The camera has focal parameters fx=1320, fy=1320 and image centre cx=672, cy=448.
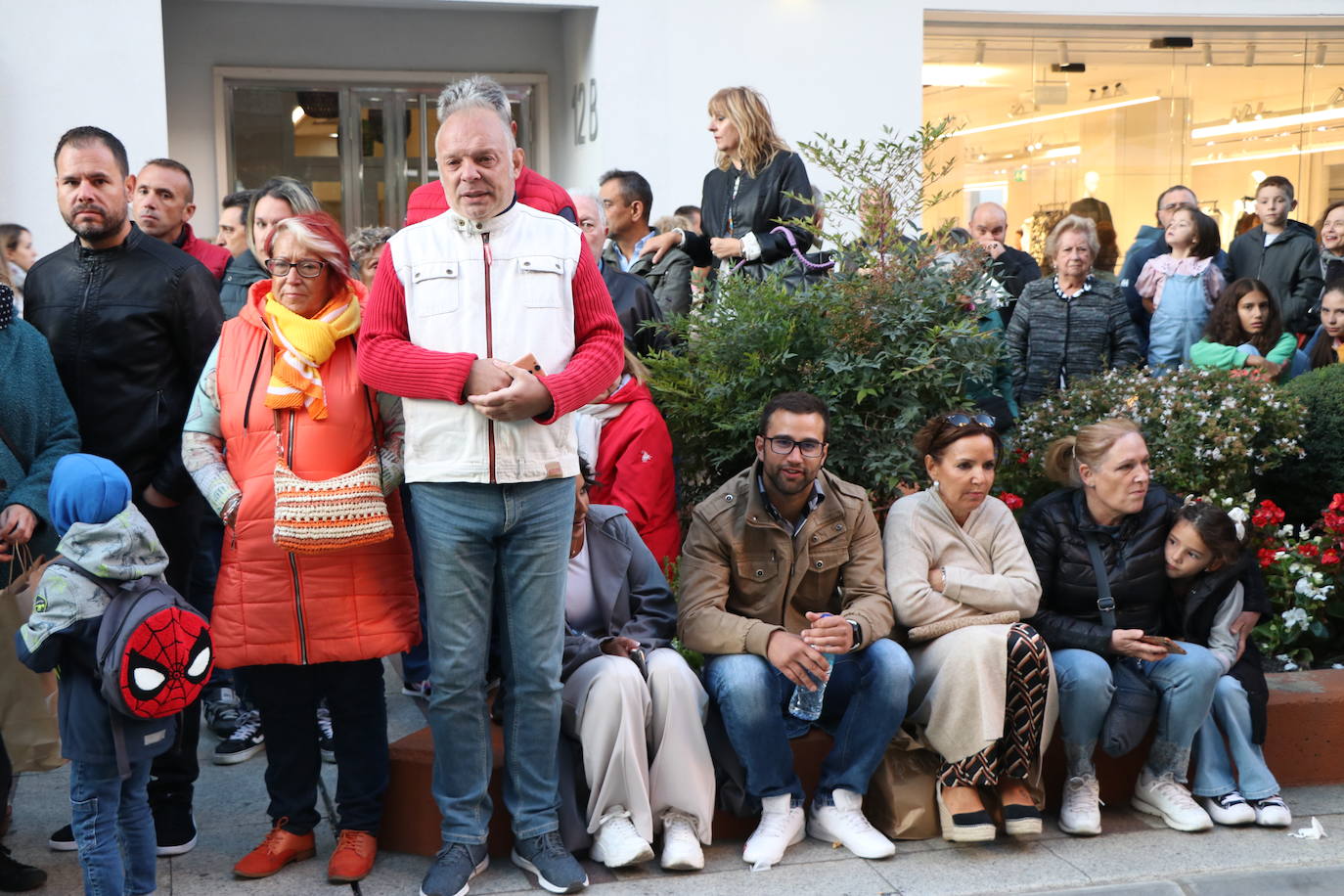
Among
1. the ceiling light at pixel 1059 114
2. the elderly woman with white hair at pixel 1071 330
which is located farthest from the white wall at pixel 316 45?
the elderly woman with white hair at pixel 1071 330

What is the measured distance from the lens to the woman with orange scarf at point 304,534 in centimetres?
395

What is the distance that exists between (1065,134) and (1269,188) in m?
3.99

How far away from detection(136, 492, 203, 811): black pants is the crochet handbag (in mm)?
584

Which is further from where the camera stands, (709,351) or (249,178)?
(249,178)

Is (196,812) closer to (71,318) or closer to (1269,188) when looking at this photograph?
(71,318)

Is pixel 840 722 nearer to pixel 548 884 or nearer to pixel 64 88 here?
pixel 548 884

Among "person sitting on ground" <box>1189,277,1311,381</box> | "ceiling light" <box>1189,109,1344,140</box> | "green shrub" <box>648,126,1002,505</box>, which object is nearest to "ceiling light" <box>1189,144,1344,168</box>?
"ceiling light" <box>1189,109,1344,140</box>

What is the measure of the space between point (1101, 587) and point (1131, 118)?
29.5 feet

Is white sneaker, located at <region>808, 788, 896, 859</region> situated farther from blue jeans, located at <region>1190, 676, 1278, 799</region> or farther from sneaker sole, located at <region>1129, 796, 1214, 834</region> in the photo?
blue jeans, located at <region>1190, 676, 1278, 799</region>

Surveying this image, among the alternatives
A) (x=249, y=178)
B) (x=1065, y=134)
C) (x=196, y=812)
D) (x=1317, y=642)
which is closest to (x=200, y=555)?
(x=196, y=812)

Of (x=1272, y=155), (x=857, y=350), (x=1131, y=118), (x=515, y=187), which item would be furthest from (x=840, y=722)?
(x=1272, y=155)

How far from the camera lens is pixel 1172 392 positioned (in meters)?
5.91

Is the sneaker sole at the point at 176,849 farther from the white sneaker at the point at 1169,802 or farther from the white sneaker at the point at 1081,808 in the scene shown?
the white sneaker at the point at 1169,802

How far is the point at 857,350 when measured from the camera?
211 inches
